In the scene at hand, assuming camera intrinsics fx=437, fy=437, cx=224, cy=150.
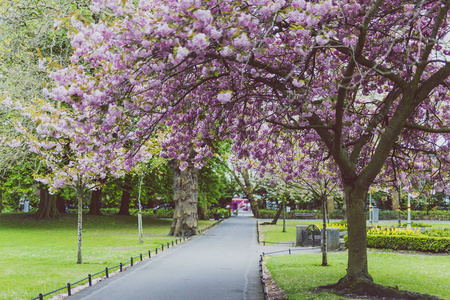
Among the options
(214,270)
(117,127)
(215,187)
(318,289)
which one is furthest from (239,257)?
(215,187)

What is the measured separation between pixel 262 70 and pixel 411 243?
12.8 m

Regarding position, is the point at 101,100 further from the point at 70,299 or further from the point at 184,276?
the point at 184,276

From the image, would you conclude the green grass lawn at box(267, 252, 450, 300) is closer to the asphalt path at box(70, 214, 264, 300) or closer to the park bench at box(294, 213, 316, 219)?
the asphalt path at box(70, 214, 264, 300)

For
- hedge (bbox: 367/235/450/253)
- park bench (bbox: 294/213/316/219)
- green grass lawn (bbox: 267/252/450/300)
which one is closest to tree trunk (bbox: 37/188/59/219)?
green grass lawn (bbox: 267/252/450/300)

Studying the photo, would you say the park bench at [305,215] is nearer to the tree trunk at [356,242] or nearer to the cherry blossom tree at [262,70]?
the cherry blossom tree at [262,70]

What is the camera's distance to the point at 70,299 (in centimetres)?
932

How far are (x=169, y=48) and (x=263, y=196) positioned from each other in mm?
57726

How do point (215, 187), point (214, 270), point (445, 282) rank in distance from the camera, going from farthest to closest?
point (215, 187)
point (214, 270)
point (445, 282)

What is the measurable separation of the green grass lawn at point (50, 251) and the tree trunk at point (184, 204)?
4249 mm

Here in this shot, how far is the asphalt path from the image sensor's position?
981 cm

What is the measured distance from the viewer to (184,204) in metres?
27.9

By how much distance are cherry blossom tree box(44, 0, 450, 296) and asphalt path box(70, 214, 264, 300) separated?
2.82m

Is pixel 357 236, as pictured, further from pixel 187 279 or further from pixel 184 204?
pixel 184 204

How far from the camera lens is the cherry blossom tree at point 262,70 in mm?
6371
